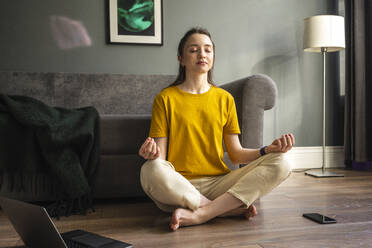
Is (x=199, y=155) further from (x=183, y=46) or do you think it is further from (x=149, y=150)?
(x=183, y=46)

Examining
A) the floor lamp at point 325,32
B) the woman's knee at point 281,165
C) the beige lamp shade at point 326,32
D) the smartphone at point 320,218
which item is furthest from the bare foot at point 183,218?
the beige lamp shade at point 326,32

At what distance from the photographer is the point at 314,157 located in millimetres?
3213

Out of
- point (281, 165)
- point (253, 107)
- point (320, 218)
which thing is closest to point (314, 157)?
point (253, 107)

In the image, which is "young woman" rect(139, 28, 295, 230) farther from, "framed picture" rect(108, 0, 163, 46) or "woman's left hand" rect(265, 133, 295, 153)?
"framed picture" rect(108, 0, 163, 46)

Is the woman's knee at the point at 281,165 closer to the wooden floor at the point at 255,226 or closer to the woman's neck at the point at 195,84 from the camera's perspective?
the wooden floor at the point at 255,226

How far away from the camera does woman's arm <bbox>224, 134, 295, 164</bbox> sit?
1264 millimetres

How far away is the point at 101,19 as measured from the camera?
9.70ft

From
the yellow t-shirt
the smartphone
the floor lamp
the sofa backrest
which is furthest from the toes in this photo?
the floor lamp

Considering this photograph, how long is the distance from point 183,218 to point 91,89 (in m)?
1.84

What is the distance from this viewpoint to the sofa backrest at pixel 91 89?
2.69m

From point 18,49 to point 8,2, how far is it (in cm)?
39

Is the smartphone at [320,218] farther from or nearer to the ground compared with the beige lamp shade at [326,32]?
nearer to the ground

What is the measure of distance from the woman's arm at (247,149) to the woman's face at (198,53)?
1.13ft

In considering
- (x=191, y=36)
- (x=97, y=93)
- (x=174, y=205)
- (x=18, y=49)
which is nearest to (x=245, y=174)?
(x=174, y=205)
